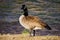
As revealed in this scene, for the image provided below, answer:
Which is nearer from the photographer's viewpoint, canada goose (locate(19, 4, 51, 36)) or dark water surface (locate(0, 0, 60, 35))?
canada goose (locate(19, 4, 51, 36))

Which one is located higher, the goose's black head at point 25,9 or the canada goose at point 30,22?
the goose's black head at point 25,9

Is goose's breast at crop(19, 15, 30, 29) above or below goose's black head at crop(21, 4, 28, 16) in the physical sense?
below

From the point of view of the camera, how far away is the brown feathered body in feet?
12.0

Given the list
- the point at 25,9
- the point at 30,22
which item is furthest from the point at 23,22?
Result: the point at 25,9

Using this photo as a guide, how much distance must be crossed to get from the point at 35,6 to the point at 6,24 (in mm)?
559

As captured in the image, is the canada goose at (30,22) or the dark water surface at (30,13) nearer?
the canada goose at (30,22)

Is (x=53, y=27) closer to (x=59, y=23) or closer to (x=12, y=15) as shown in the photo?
(x=59, y=23)

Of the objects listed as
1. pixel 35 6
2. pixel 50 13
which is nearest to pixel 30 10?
pixel 35 6

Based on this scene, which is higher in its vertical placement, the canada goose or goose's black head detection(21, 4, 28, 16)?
goose's black head detection(21, 4, 28, 16)

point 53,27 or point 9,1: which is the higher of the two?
point 9,1

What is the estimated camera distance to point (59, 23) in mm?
3758

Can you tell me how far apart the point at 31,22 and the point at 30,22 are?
2 centimetres

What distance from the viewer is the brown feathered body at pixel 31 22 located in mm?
3662

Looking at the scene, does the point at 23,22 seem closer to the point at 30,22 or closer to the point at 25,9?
the point at 30,22
